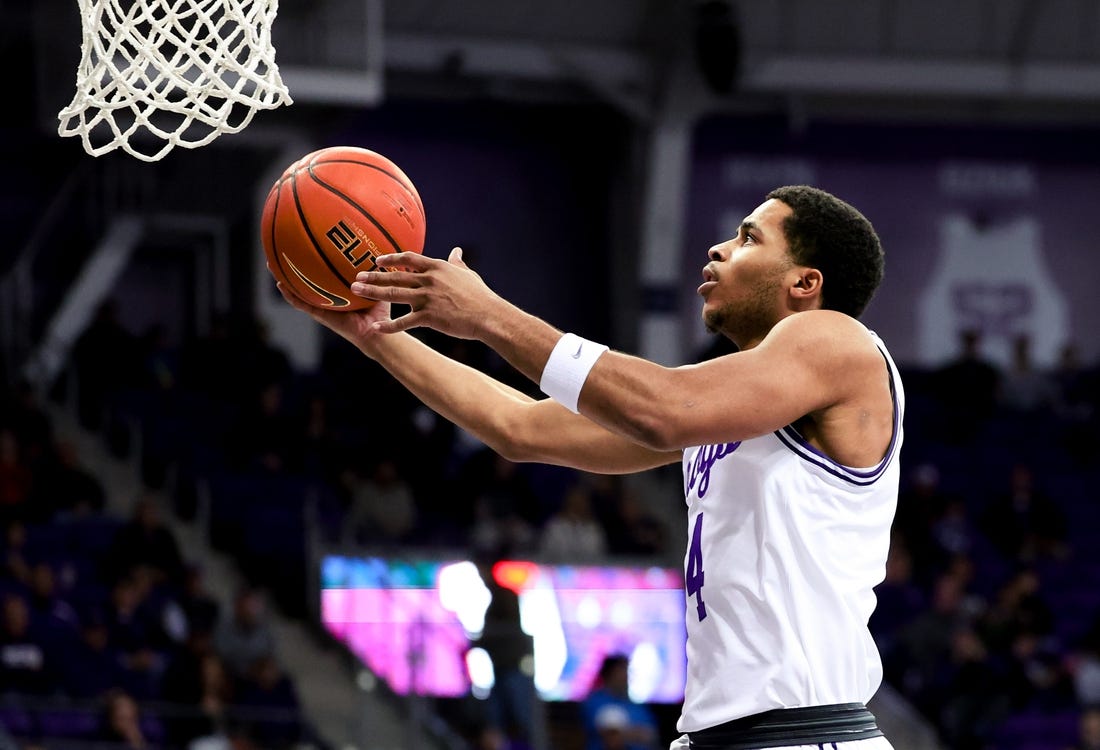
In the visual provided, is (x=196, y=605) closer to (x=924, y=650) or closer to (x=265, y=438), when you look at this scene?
(x=265, y=438)

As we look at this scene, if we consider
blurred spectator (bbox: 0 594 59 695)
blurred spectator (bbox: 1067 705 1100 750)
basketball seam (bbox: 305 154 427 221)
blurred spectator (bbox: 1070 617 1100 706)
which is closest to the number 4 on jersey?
basketball seam (bbox: 305 154 427 221)

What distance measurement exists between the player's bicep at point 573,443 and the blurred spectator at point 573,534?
30.1 ft

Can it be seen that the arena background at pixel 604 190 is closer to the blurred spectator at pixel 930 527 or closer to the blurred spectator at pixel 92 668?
the blurred spectator at pixel 930 527

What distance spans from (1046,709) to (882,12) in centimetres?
714

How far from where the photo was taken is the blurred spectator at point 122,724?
9.13 m

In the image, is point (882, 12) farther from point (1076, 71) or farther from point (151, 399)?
point (151, 399)

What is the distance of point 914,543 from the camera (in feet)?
45.6

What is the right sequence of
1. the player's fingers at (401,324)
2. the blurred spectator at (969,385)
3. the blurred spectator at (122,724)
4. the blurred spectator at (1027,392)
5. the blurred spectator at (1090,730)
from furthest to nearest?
the blurred spectator at (1027,392) → the blurred spectator at (969,385) → the blurred spectator at (1090,730) → the blurred spectator at (122,724) → the player's fingers at (401,324)

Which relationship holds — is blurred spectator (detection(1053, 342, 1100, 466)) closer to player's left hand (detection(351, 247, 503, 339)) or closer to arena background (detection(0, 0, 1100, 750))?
arena background (detection(0, 0, 1100, 750))

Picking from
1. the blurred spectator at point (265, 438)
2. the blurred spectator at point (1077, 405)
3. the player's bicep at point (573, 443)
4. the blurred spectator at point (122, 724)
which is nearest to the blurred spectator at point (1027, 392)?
the blurred spectator at point (1077, 405)

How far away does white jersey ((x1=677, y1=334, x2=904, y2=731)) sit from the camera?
124 inches

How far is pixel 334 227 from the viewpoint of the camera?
3.64 metres

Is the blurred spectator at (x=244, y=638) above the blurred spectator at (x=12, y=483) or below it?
below

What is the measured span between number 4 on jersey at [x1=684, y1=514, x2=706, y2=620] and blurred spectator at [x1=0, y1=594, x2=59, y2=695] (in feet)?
23.4
